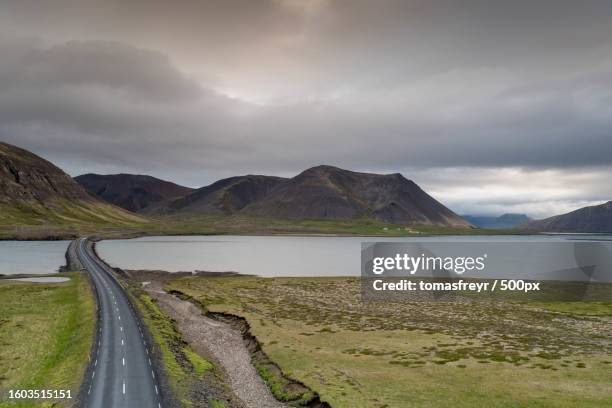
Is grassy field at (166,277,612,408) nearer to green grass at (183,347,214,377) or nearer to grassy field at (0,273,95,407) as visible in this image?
green grass at (183,347,214,377)

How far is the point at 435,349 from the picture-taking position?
62031mm

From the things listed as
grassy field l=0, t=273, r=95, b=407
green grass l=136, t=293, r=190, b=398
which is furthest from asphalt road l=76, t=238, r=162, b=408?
green grass l=136, t=293, r=190, b=398

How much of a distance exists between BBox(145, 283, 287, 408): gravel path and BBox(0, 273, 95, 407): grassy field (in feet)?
54.2

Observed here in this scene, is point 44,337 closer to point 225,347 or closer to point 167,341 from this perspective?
point 167,341

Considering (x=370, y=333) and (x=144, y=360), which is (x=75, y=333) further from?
(x=370, y=333)

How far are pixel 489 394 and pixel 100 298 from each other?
8457 cm

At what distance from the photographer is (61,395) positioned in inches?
1713

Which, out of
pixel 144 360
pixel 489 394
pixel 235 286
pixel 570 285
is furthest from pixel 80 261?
pixel 570 285

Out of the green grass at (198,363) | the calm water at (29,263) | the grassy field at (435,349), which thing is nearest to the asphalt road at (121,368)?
the green grass at (198,363)

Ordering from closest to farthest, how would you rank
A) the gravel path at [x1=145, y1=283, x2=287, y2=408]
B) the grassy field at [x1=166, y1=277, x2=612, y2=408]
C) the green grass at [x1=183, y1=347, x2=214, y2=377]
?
the grassy field at [x1=166, y1=277, x2=612, y2=408], the gravel path at [x1=145, y1=283, x2=287, y2=408], the green grass at [x1=183, y1=347, x2=214, y2=377]

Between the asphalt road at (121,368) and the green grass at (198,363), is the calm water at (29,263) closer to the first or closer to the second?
the asphalt road at (121,368)

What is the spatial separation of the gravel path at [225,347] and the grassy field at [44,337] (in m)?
16.5

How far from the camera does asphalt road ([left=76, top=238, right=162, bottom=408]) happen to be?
4169 cm

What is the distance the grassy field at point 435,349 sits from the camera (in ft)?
147
